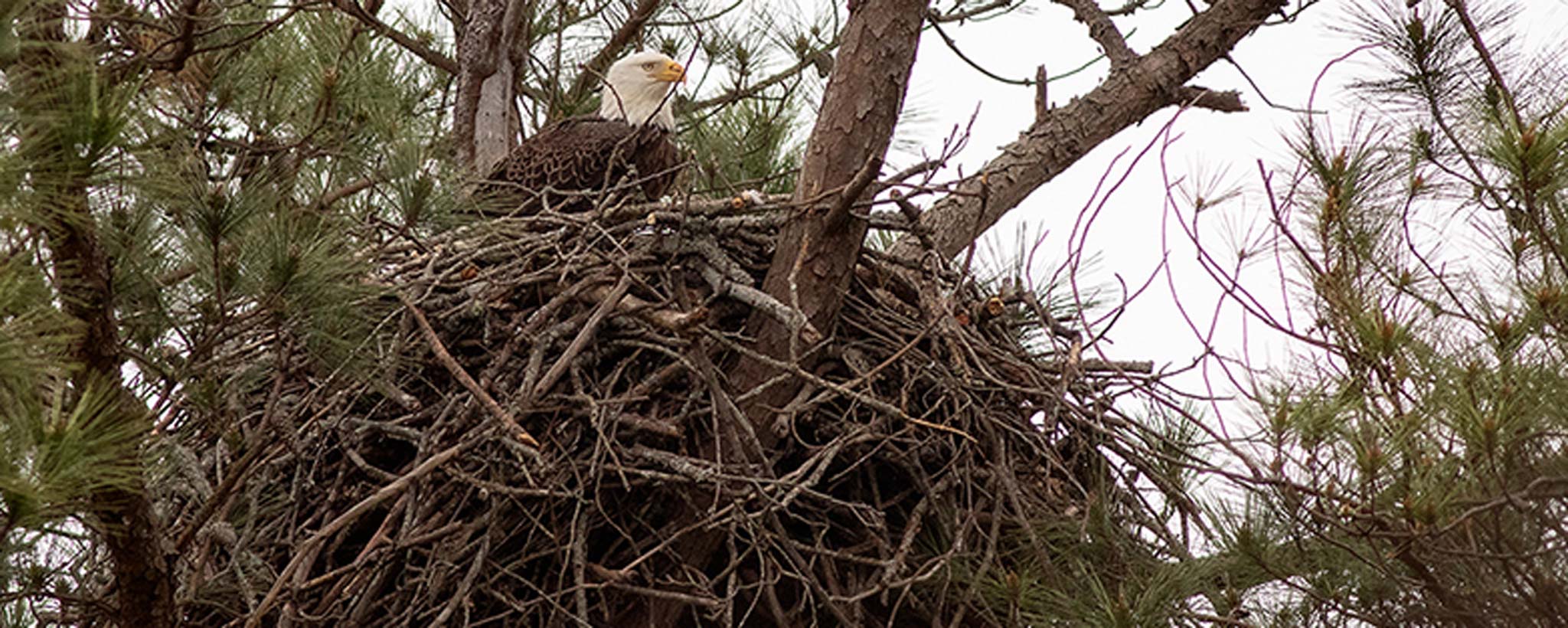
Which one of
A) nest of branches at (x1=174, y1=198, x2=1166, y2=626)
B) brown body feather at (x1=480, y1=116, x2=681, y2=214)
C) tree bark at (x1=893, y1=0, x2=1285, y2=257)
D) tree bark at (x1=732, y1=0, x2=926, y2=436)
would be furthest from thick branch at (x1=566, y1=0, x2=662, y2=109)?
tree bark at (x1=732, y1=0, x2=926, y2=436)

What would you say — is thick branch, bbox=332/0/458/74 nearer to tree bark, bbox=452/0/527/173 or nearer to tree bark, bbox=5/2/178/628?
tree bark, bbox=452/0/527/173

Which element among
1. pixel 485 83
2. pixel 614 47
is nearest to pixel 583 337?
pixel 485 83

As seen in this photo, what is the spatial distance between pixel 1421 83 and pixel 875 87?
104cm

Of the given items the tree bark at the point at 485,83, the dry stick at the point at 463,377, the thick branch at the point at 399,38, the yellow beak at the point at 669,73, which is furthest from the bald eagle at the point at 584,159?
the dry stick at the point at 463,377

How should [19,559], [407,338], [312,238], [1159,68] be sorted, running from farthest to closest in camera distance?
[1159,68] → [407,338] → [19,559] → [312,238]

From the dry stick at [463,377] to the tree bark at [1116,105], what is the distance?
1530mm

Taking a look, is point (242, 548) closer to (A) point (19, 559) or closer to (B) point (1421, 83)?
(A) point (19, 559)

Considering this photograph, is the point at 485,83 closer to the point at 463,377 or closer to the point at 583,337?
the point at 583,337

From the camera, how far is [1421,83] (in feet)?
11.5

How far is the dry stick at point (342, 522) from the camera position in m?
3.02

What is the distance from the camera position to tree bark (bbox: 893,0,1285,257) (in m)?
4.62

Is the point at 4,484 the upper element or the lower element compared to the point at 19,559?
lower

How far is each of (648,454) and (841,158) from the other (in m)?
0.68

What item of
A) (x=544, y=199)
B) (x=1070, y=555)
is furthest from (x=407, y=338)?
(x=1070, y=555)
